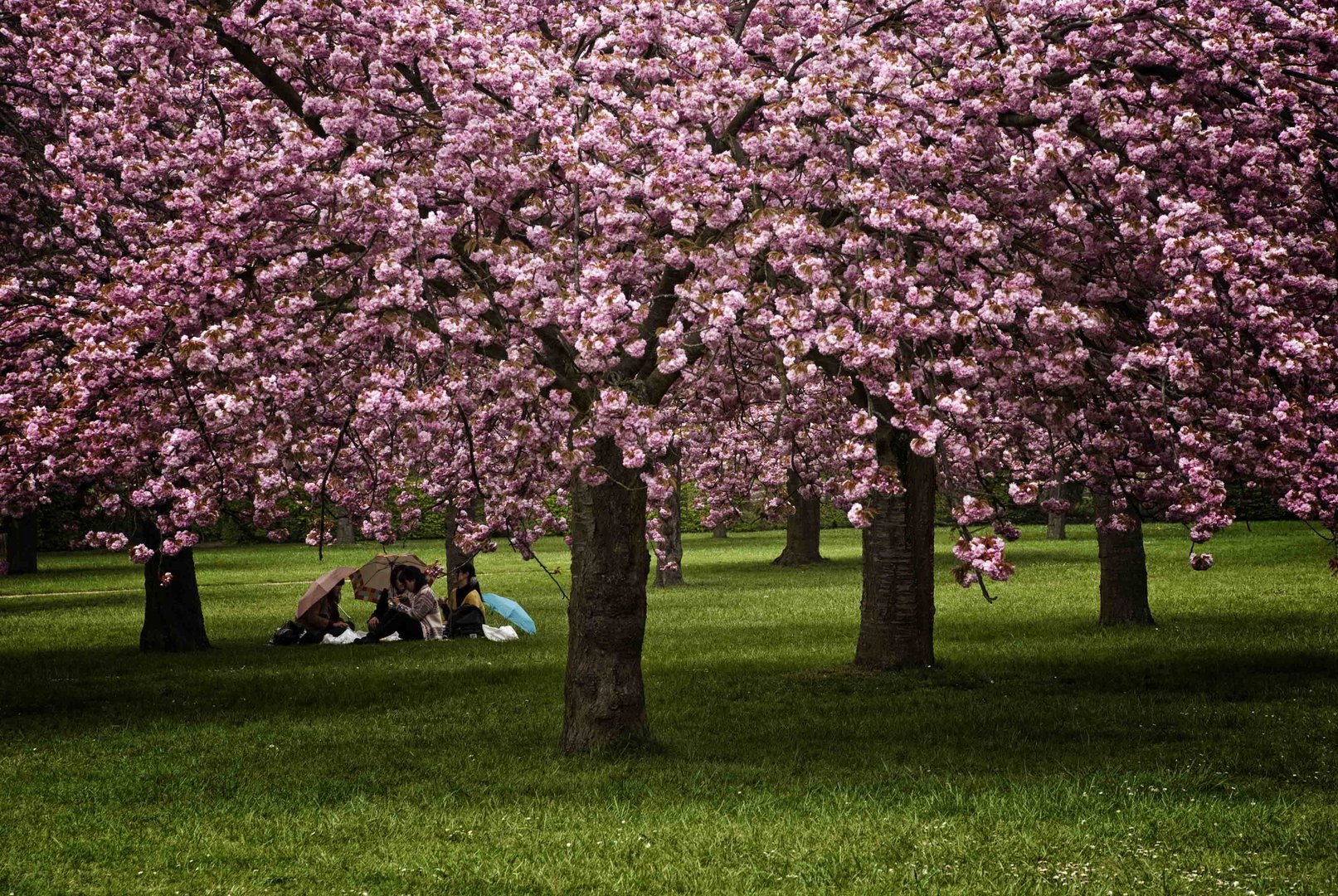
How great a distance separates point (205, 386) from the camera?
9.76 m

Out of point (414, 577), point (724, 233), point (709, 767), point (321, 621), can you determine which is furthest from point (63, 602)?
point (724, 233)

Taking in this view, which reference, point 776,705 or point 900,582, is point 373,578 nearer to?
point 900,582

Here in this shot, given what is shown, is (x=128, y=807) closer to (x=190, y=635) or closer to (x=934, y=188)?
(x=934, y=188)

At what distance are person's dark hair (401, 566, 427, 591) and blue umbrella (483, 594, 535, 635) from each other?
1.24m

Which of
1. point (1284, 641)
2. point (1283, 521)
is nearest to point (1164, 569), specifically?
point (1284, 641)

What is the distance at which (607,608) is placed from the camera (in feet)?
33.9

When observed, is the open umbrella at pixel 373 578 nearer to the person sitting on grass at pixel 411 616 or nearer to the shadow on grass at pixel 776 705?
the person sitting on grass at pixel 411 616

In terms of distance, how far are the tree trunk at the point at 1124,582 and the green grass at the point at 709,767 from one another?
0.52 m

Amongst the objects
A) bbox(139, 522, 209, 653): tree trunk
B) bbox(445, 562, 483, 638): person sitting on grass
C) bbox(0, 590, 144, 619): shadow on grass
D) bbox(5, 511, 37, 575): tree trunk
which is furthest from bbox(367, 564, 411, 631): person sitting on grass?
bbox(5, 511, 37, 575): tree trunk

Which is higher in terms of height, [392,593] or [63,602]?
[392,593]

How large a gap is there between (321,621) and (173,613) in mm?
1976

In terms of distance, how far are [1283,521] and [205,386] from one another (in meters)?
42.3

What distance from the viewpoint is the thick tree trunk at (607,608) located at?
10352 millimetres

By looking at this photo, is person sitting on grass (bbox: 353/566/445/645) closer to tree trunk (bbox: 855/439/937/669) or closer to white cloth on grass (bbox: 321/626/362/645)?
white cloth on grass (bbox: 321/626/362/645)
